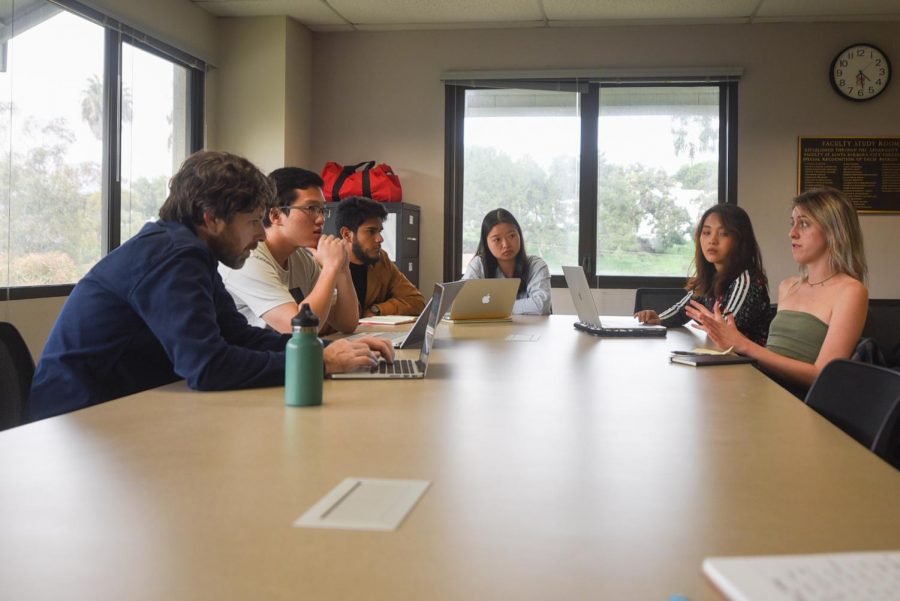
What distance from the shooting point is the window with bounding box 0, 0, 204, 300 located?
357 cm

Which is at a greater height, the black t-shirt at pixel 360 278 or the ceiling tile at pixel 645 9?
the ceiling tile at pixel 645 9

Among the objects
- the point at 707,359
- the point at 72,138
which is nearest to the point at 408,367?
the point at 707,359

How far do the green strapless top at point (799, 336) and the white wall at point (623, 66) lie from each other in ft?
9.51

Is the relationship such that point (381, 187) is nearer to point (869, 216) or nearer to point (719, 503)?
point (869, 216)

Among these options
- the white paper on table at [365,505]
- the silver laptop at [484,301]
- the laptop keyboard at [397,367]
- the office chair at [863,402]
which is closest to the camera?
the white paper on table at [365,505]

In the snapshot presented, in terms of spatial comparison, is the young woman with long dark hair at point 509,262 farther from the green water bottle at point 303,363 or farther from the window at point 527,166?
the green water bottle at point 303,363

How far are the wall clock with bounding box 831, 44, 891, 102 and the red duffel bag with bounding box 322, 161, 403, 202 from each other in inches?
110

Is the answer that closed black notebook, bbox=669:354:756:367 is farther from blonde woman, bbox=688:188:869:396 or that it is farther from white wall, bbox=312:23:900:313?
white wall, bbox=312:23:900:313

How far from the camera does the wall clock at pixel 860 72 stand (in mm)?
5113

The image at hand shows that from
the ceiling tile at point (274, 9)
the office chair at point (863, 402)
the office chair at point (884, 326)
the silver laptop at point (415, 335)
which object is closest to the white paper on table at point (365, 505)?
the office chair at point (863, 402)

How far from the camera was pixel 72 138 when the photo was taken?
12.9 ft

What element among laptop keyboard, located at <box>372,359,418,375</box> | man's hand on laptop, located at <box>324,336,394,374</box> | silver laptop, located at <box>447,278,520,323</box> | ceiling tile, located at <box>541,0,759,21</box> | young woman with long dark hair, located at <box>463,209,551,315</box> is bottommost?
laptop keyboard, located at <box>372,359,418,375</box>

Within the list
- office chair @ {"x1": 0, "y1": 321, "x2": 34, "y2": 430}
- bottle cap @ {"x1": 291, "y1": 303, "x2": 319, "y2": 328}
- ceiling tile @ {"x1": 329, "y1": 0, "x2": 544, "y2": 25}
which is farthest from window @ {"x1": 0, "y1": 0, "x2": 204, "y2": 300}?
bottle cap @ {"x1": 291, "y1": 303, "x2": 319, "y2": 328}

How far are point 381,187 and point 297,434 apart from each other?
161 inches
